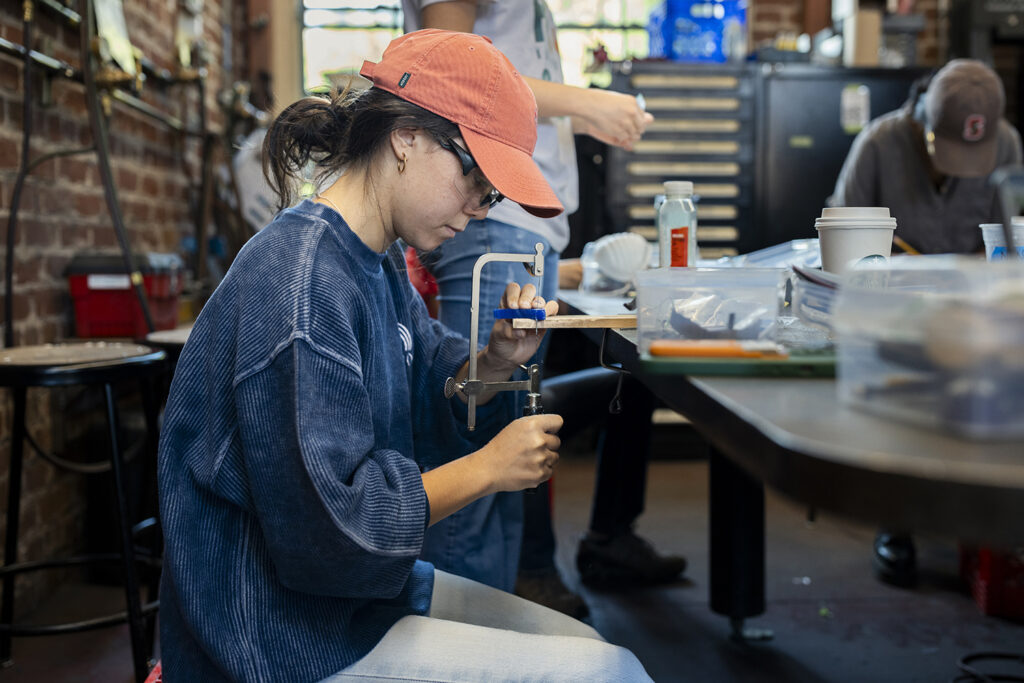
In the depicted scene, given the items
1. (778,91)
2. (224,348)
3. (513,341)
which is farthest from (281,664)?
(778,91)

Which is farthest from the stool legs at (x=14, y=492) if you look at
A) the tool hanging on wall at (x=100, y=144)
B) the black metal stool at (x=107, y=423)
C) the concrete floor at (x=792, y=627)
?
the tool hanging on wall at (x=100, y=144)

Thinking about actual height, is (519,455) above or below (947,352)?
below

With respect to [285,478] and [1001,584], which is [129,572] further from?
[1001,584]

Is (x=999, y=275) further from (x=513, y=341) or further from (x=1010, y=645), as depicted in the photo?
(x=1010, y=645)

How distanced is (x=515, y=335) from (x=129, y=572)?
0.98m

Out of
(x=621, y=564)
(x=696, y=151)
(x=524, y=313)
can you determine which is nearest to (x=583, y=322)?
(x=524, y=313)

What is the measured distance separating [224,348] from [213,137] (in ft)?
10.3

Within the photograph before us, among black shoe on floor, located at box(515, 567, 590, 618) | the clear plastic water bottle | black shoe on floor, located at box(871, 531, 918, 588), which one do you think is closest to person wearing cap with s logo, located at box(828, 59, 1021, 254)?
black shoe on floor, located at box(871, 531, 918, 588)

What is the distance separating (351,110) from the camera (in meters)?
1.03

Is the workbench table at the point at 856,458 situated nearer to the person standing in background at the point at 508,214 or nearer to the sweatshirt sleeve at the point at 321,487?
the sweatshirt sleeve at the point at 321,487

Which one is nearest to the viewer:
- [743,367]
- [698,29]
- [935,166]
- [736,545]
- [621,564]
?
[743,367]

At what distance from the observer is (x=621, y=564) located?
242 cm

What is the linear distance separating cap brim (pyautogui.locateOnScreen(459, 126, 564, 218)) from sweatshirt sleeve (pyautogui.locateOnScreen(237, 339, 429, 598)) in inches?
10.9

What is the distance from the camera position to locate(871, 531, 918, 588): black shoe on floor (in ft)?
7.77
